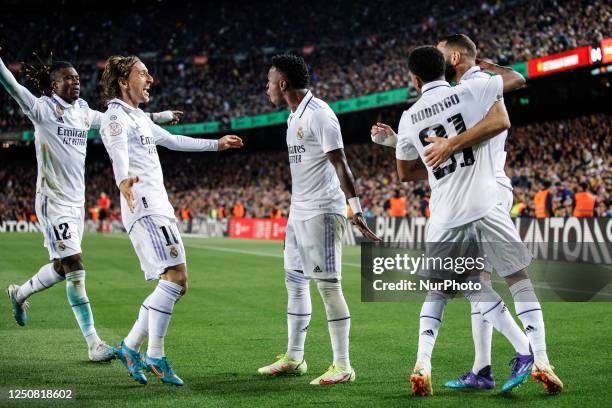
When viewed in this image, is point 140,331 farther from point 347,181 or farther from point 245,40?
point 245,40

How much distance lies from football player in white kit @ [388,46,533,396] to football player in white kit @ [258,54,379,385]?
71cm

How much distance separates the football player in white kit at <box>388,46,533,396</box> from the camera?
5.40 m

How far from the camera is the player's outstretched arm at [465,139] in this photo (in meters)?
5.30

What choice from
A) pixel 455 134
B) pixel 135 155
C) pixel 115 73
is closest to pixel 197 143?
pixel 135 155

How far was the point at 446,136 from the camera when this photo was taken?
17.9 feet

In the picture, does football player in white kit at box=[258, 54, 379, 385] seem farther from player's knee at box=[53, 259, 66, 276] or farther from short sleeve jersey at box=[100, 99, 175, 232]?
player's knee at box=[53, 259, 66, 276]

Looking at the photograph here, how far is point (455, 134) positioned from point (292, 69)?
5.22 feet

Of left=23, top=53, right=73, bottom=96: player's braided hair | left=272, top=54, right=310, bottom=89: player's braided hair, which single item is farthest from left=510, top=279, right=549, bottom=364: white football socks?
left=23, top=53, right=73, bottom=96: player's braided hair

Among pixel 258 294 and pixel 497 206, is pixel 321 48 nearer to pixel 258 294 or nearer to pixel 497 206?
pixel 258 294

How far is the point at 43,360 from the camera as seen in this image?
7.02 meters

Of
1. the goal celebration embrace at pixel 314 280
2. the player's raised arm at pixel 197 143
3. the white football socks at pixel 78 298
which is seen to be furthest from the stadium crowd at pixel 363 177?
the white football socks at pixel 78 298

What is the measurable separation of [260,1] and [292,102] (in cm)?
5603

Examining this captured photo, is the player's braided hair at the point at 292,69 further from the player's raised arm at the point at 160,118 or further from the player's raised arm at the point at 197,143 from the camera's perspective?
the player's raised arm at the point at 160,118

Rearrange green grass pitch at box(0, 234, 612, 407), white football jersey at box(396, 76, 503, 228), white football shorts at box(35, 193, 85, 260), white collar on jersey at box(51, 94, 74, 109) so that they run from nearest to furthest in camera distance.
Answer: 1. white football jersey at box(396, 76, 503, 228)
2. green grass pitch at box(0, 234, 612, 407)
3. white football shorts at box(35, 193, 85, 260)
4. white collar on jersey at box(51, 94, 74, 109)
